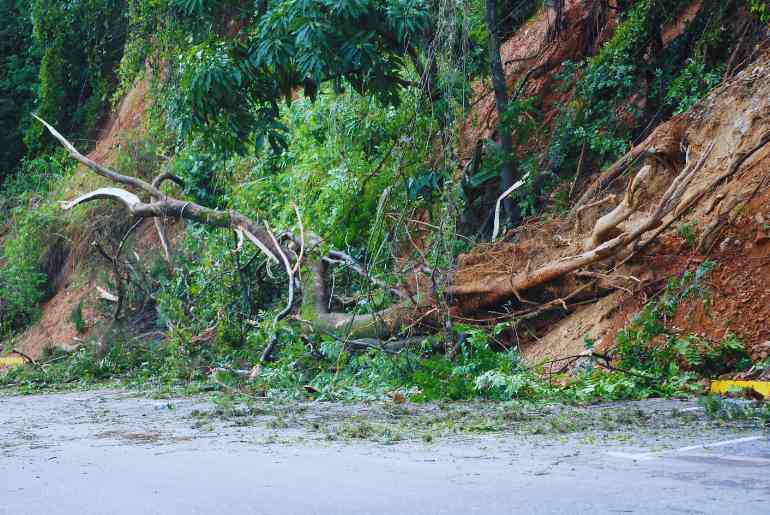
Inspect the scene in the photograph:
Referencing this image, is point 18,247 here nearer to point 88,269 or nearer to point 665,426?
point 88,269

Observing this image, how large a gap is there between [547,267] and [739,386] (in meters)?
2.78

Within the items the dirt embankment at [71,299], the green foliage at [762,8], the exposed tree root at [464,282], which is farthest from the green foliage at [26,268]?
the green foliage at [762,8]

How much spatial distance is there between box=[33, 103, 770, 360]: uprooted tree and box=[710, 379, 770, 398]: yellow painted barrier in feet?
6.22

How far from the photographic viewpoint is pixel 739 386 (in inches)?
305

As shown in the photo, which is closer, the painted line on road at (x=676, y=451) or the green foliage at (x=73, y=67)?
the painted line on road at (x=676, y=451)

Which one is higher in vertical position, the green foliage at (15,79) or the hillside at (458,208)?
the green foliage at (15,79)

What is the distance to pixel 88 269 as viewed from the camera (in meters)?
18.5

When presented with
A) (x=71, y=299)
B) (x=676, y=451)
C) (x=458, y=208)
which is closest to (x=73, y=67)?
(x=71, y=299)

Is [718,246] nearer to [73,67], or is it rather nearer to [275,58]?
[275,58]

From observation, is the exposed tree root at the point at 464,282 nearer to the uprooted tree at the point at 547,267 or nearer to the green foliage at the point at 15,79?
the uprooted tree at the point at 547,267

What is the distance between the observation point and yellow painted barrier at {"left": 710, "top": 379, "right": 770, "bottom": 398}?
7.53 meters

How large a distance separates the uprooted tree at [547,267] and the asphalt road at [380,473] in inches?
120

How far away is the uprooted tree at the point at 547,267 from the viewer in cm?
934

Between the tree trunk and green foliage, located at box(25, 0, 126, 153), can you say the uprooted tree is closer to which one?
the tree trunk
